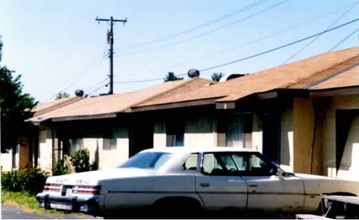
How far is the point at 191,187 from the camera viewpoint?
9.47m

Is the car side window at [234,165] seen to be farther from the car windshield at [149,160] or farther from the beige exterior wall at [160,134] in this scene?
the beige exterior wall at [160,134]

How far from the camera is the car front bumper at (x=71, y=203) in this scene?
29.3ft

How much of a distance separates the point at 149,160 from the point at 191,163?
698mm

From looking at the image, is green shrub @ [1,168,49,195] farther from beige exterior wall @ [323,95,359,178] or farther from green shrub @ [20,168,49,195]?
beige exterior wall @ [323,95,359,178]

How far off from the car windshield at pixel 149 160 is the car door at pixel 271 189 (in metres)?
1.31

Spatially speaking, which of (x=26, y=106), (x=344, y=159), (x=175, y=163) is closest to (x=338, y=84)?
(x=344, y=159)

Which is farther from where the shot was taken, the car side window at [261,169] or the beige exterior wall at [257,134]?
the beige exterior wall at [257,134]

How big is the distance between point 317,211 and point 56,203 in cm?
416

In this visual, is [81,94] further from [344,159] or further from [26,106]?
[344,159]

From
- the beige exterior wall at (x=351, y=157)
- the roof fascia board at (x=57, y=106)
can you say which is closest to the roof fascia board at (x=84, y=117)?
the roof fascia board at (x=57, y=106)

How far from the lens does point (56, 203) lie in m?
9.88

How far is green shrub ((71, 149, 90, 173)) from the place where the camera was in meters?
25.1

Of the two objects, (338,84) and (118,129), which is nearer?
(338,84)

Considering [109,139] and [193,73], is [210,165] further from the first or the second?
[193,73]
